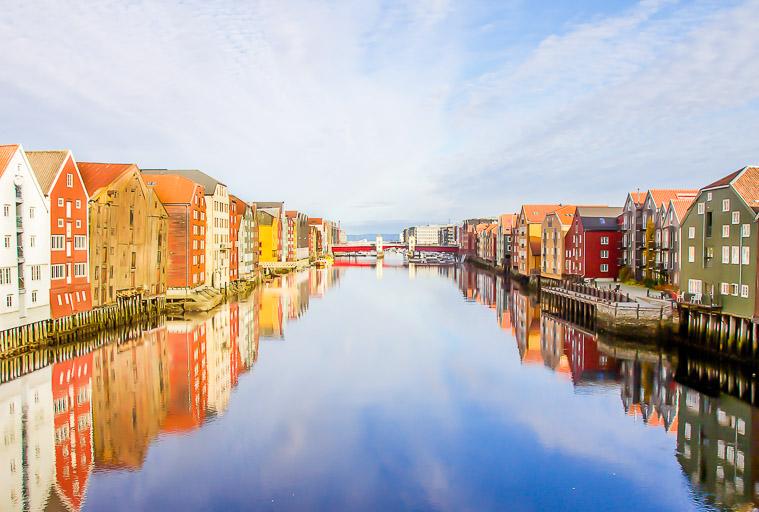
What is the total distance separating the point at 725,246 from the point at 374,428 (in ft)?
78.2

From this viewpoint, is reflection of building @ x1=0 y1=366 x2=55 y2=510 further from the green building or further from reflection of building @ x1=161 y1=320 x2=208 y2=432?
the green building

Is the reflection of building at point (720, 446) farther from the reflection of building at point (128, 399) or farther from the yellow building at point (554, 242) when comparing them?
the yellow building at point (554, 242)

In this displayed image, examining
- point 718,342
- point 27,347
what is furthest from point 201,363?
point 718,342

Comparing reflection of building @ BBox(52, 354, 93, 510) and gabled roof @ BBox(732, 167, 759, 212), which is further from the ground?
gabled roof @ BBox(732, 167, 759, 212)

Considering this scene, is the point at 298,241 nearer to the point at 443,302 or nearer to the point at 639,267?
the point at 443,302

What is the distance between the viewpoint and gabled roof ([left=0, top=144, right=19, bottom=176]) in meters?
30.6

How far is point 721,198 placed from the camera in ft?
110

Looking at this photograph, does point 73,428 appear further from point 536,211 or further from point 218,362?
point 536,211

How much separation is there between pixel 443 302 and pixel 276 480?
4760cm

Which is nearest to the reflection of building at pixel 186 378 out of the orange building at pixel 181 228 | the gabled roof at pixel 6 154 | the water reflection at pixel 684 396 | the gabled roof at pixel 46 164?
the orange building at pixel 181 228

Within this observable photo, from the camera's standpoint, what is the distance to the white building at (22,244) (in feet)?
98.5

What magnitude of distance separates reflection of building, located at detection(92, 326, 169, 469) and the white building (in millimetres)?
4529

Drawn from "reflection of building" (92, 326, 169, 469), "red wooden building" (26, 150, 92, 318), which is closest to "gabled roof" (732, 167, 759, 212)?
"reflection of building" (92, 326, 169, 469)

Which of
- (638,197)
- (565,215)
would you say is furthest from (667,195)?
(565,215)
